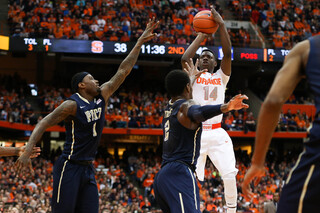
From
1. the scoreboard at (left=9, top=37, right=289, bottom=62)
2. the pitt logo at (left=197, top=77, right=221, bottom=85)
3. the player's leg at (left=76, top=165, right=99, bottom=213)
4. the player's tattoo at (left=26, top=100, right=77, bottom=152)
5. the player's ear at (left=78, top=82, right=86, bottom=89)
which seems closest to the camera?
the player's tattoo at (left=26, top=100, right=77, bottom=152)

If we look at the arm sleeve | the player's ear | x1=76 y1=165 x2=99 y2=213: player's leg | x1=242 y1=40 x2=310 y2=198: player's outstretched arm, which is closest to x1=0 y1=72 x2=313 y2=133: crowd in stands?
the player's ear

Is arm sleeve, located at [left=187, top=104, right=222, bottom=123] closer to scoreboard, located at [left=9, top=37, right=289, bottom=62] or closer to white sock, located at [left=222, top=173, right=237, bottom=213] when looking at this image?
white sock, located at [left=222, top=173, right=237, bottom=213]

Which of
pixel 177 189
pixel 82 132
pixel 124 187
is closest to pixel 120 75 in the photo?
pixel 82 132

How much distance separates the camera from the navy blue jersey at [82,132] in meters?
5.66

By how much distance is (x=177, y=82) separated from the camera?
5.11 metres

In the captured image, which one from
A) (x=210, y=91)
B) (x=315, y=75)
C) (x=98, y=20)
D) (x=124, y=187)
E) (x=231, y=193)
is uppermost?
(x=98, y=20)

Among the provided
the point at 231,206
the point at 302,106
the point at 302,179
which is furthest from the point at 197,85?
the point at 302,106

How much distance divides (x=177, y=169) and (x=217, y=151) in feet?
7.93

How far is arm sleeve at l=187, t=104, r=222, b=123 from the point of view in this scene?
446 cm

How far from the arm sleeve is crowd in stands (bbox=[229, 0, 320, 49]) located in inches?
850

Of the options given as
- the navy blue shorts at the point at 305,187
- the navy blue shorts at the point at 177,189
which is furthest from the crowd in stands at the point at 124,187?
the navy blue shorts at the point at 305,187

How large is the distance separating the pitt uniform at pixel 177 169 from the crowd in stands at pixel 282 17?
21.2 m

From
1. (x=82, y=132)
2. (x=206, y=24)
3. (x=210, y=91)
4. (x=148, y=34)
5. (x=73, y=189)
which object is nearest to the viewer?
(x=73, y=189)

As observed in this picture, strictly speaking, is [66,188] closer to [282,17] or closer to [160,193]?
[160,193]
